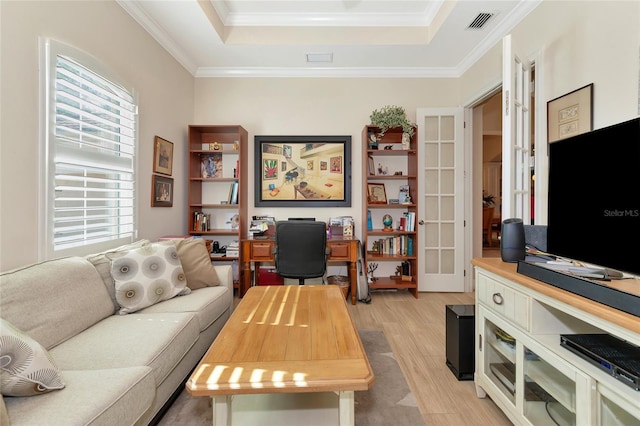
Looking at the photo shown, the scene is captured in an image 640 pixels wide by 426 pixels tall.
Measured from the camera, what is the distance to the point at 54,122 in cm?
181

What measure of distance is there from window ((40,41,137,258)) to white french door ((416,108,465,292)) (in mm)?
3200

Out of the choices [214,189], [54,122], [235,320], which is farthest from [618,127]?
[214,189]

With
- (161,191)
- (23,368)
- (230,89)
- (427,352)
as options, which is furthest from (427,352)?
(230,89)

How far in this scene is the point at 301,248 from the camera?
297cm

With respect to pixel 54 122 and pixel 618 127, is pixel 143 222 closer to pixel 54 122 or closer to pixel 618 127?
pixel 54 122

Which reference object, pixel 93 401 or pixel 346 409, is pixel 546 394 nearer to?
pixel 346 409

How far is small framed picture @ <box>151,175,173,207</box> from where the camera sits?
113 inches

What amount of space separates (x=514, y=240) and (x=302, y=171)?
103 inches

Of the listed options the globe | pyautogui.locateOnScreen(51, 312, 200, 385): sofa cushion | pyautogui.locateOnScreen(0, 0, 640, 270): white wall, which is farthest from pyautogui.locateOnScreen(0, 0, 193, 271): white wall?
the globe

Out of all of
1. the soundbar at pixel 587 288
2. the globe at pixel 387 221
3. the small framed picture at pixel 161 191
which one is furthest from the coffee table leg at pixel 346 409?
the globe at pixel 387 221

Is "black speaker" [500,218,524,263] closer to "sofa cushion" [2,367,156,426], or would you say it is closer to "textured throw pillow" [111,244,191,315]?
"sofa cushion" [2,367,156,426]

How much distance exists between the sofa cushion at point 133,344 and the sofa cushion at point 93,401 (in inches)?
4.7

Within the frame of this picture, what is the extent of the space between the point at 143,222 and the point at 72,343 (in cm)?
147

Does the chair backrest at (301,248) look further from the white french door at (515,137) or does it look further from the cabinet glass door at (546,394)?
the cabinet glass door at (546,394)
